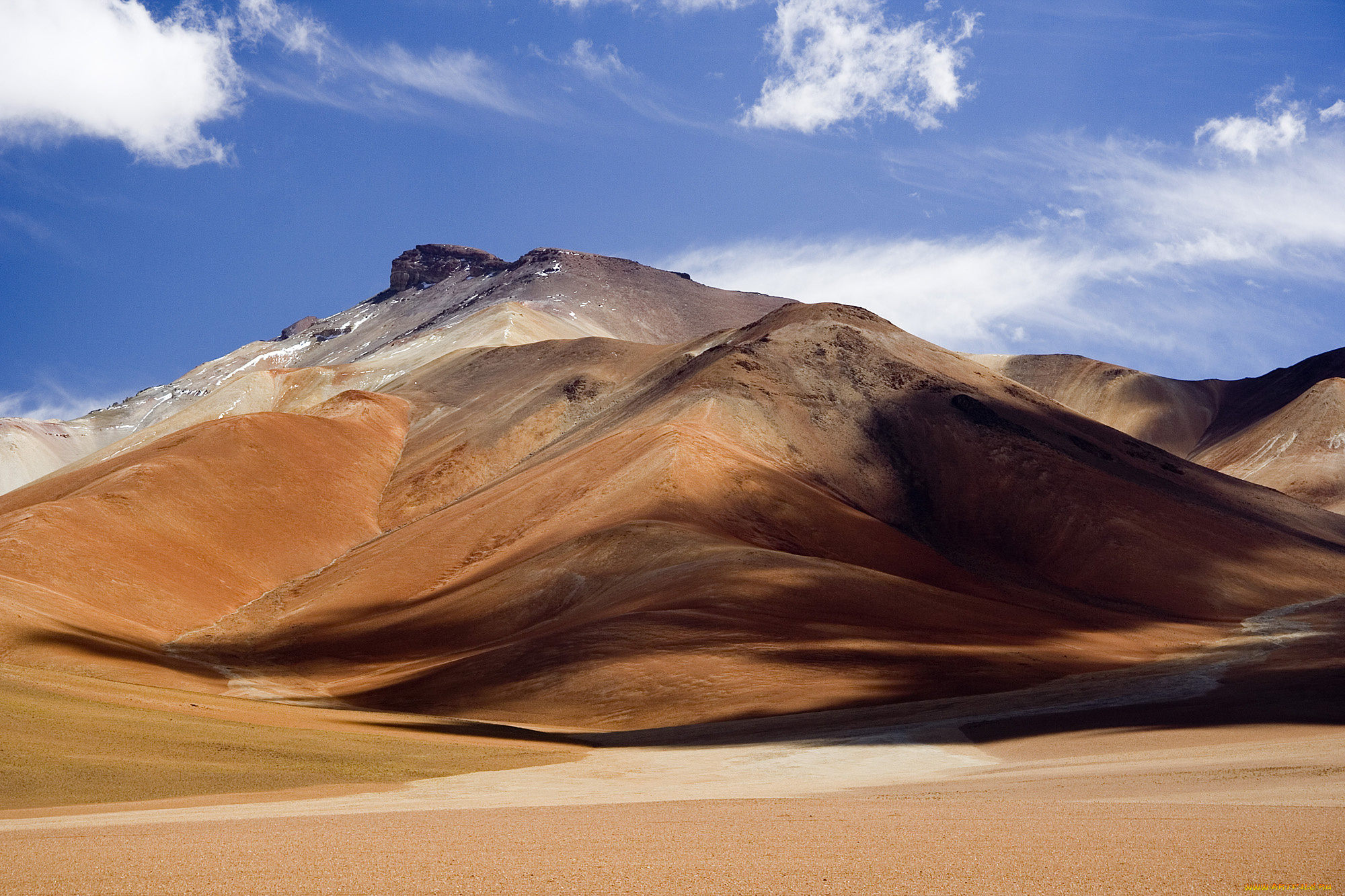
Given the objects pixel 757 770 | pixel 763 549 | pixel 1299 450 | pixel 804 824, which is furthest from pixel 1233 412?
pixel 804 824

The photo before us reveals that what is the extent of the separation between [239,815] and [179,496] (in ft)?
223

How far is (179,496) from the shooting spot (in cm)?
7794

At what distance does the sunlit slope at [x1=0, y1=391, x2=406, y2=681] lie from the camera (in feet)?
161

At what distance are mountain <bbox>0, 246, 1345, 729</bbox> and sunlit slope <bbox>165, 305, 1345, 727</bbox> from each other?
0.78 ft

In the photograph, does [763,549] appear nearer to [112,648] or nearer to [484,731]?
[484,731]

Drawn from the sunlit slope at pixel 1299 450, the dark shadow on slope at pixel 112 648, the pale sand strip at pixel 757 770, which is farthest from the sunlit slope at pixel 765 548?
the sunlit slope at pixel 1299 450

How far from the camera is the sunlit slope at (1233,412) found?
131125 millimetres

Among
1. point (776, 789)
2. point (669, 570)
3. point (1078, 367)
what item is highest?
point (1078, 367)

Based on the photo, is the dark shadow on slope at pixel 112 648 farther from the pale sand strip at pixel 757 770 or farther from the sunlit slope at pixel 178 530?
the pale sand strip at pixel 757 770

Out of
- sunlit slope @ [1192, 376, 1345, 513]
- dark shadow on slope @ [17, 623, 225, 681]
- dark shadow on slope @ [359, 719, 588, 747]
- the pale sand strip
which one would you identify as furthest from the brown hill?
sunlit slope @ [1192, 376, 1345, 513]

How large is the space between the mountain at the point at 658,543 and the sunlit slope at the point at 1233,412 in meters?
43.7

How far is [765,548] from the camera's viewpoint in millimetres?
57969

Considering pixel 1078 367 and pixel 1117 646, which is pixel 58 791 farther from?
pixel 1078 367

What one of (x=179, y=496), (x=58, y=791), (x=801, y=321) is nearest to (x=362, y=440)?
(x=179, y=496)
